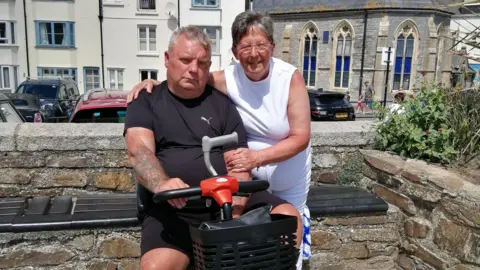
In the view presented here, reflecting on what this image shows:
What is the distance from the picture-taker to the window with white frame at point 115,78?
86.8 ft

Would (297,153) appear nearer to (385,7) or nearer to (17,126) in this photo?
(17,126)

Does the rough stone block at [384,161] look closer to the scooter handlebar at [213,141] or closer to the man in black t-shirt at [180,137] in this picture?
the man in black t-shirt at [180,137]

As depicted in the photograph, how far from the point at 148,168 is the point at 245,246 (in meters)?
0.80

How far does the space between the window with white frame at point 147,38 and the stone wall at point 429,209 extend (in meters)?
24.6

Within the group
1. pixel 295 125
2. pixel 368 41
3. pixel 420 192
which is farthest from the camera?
pixel 368 41

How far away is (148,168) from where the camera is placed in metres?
2.13

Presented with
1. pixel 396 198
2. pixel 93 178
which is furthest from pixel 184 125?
pixel 396 198

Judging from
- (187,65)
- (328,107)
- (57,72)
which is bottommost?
(328,107)

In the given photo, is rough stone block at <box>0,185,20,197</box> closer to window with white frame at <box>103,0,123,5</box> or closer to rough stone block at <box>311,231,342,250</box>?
rough stone block at <box>311,231,342,250</box>

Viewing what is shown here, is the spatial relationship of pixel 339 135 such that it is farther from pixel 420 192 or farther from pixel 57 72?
pixel 57 72

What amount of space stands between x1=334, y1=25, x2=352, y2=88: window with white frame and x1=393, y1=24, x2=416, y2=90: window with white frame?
395 centimetres

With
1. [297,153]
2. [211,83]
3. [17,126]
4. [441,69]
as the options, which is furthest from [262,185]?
[441,69]

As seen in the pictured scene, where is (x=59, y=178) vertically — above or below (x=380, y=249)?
above

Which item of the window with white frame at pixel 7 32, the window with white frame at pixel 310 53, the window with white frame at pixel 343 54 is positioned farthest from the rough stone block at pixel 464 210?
the window with white frame at pixel 310 53
